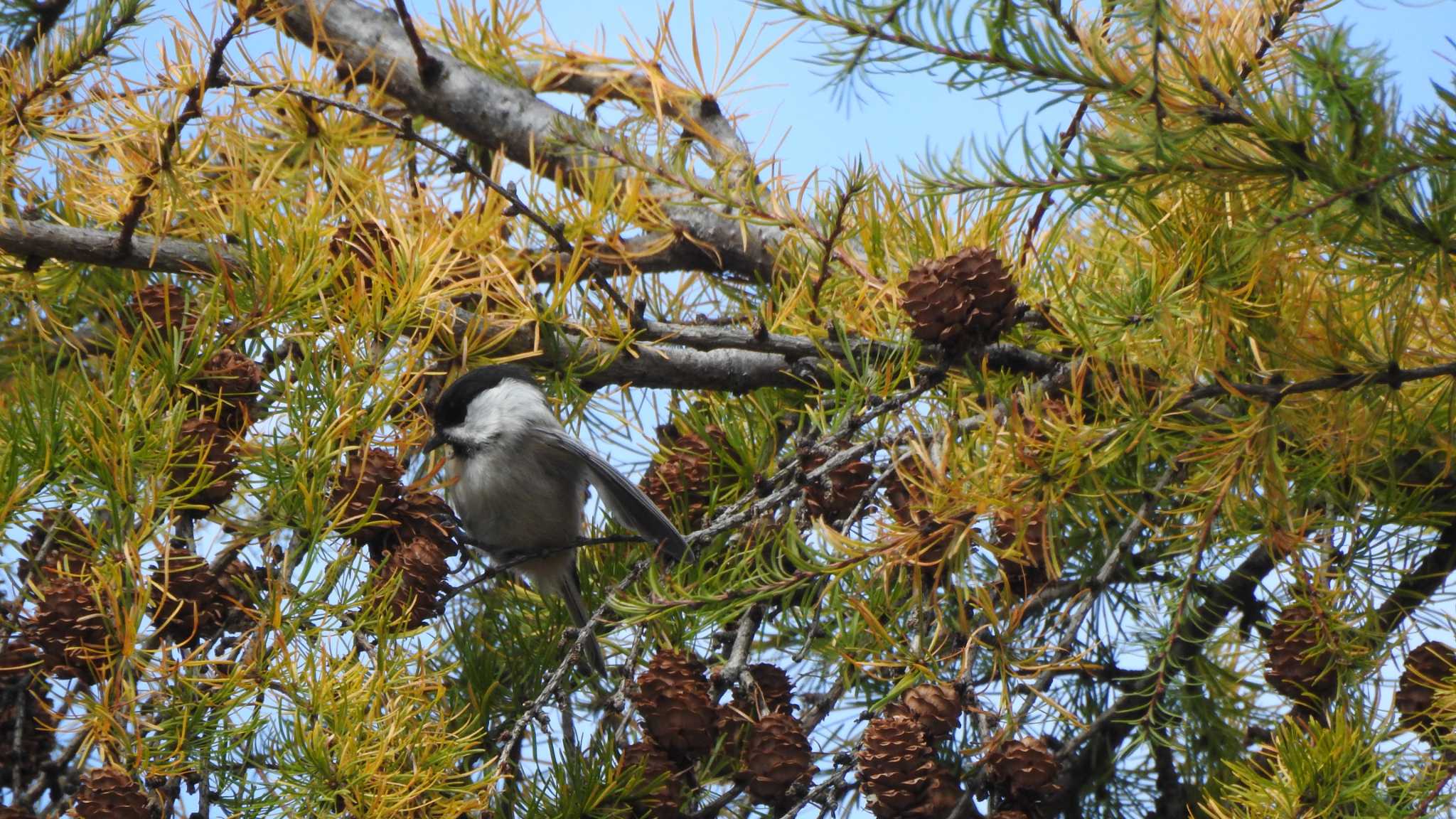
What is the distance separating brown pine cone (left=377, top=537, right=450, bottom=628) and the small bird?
23.5 inches

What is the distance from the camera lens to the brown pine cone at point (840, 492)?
120 centimetres

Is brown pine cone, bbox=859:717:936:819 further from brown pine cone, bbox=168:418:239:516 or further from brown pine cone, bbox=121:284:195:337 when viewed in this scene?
brown pine cone, bbox=121:284:195:337

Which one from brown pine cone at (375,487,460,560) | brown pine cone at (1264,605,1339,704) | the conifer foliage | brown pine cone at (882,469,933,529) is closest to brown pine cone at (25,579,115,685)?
the conifer foliage

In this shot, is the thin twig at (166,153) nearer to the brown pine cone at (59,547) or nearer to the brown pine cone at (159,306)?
the brown pine cone at (159,306)

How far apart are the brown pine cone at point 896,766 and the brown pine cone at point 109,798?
536mm

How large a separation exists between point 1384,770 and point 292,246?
982mm

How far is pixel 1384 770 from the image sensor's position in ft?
2.93

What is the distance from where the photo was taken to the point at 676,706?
3.41 feet

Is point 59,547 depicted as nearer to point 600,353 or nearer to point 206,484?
point 206,484

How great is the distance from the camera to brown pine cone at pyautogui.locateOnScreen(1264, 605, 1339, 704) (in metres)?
1.08

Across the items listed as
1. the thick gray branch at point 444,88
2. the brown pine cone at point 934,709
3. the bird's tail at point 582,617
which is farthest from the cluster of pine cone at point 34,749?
the thick gray branch at point 444,88

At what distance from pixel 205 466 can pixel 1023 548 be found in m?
0.69

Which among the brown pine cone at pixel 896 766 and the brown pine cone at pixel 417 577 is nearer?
the brown pine cone at pixel 896 766

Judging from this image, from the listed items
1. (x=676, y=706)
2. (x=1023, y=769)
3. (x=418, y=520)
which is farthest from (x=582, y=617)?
(x=1023, y=769)
